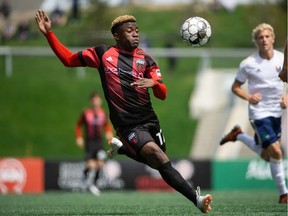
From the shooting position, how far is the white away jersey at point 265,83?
1255cm

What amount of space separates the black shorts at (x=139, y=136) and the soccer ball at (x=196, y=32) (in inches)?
47.4

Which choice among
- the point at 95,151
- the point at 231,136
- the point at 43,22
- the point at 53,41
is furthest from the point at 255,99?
the point at 95,151

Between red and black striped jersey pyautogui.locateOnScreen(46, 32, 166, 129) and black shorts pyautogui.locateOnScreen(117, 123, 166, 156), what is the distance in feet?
0.25

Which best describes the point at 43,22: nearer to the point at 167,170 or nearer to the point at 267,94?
the point at 167,170

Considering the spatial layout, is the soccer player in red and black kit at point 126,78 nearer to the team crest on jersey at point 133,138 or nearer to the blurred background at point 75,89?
the team crest on jersey at point 133,138

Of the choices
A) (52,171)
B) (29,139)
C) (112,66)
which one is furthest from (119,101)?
(29,139)

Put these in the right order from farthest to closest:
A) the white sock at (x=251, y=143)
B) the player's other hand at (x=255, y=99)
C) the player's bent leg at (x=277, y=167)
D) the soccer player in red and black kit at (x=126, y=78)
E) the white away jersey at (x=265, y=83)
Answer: the white sock at (x=251, y=143) → the white away jersey at (x=265, y=83) → the player's bent leg at (x=277, y=167) → the player's other hand at (x=255, y=99) → the soccer player in red and black kit at (x=126, y=78)

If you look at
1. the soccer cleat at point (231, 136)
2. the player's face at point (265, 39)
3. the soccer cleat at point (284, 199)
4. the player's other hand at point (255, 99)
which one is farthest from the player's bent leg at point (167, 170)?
the soccer cleat at point (231, 136)

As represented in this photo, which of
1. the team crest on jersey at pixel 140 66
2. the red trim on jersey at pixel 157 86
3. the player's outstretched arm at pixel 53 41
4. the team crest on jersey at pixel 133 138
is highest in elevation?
the player's outstretched arm at pixel 53 41

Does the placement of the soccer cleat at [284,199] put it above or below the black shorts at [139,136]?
below

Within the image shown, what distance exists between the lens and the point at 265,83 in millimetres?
12586

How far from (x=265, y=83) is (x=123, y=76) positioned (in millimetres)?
3352

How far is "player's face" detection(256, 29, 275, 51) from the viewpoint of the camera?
12.4 meters

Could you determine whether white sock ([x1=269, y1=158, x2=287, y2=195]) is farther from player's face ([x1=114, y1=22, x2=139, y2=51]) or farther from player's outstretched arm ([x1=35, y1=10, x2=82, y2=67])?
player's outstretched arm ([x1=35, y1=10, x2=82, y2=67])
